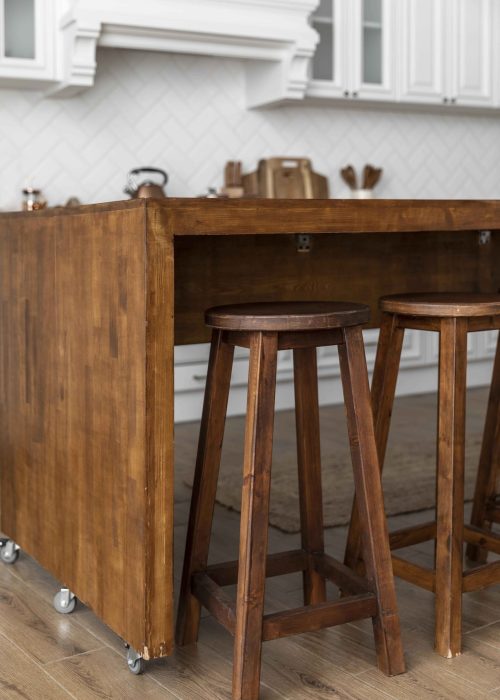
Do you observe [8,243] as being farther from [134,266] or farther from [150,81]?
[150,81]

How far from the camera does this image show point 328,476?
11.3ft

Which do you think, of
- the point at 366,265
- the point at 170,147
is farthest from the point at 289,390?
the point at 366,265

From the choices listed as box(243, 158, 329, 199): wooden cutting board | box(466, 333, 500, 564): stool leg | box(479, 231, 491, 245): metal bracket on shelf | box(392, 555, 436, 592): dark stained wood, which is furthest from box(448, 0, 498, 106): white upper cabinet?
box(392, 555, 436, 592): dark stained wood

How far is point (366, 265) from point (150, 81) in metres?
2.41

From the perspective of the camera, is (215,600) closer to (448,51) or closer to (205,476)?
(205,476)

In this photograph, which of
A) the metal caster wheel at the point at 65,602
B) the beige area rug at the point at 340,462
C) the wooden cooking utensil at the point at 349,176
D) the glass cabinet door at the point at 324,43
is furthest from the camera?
the wooden cooking utensil at the point at 349,176

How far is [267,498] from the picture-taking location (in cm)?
173

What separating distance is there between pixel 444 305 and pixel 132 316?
0.65m

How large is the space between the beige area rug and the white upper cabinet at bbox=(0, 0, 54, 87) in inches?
66.1

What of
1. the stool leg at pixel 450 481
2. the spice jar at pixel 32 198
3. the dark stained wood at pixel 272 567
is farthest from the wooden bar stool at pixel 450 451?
the spice jar at pixel 32 198

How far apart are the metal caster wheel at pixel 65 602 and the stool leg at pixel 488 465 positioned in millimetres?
1062

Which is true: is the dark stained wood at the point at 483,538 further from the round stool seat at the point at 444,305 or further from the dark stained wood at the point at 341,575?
the round stool seat at the point at 444,305

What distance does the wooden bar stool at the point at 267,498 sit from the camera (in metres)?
1.73

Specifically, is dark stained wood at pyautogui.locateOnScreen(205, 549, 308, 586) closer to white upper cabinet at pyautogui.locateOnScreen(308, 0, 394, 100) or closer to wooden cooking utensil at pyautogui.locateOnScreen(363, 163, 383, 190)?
white upper cabinet at pyautogui.locateOnScreen(308, 0, 394, 100)
